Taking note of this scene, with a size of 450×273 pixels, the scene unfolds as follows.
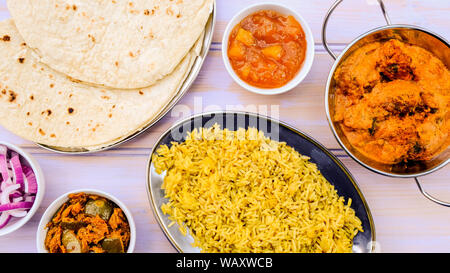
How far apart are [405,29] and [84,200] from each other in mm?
1729

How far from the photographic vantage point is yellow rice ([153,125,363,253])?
5.47ft

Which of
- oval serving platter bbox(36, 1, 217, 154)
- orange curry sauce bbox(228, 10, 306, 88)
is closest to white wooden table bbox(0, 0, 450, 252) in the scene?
oval serving platter bbox(36, 1, 217, 154)

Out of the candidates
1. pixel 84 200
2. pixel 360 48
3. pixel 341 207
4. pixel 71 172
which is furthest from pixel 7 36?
pixel 341 207

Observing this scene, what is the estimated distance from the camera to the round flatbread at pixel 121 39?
5.45 ft

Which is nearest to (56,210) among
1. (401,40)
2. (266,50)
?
(266,50)

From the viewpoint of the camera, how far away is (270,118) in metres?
1.71

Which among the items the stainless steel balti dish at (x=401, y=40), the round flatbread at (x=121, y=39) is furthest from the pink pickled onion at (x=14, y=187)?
the stainless steel balti dish at (x=401, y=40)

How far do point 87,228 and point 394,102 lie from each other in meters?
1.53

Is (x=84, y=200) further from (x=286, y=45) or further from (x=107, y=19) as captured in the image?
(x=286, y=45)

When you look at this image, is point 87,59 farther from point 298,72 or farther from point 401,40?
point 401,40

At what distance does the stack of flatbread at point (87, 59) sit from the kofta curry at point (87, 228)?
1.00ft

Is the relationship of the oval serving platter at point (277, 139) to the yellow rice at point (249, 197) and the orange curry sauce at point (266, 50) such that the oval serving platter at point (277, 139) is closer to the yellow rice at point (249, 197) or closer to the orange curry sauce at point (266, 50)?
the yellow rice at point (249, 197)

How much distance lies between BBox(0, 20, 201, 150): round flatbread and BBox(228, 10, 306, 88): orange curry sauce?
326 mm

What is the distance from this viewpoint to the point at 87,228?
5.26ft
